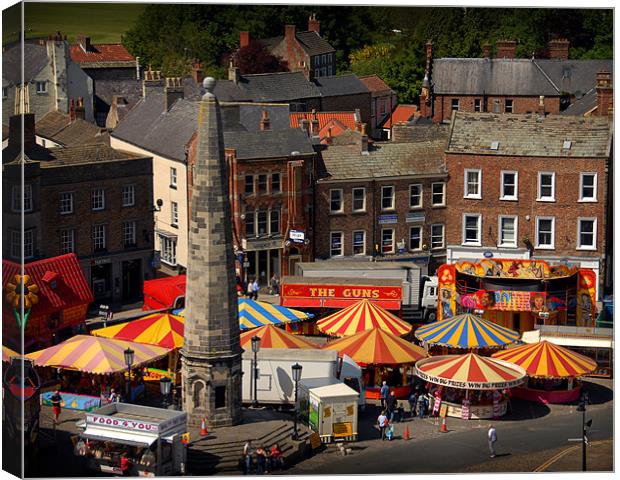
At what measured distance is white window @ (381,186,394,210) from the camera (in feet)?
333

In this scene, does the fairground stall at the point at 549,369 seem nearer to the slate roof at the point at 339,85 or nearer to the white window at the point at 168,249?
the white window at the point at 168,249

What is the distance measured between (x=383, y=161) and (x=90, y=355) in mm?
28701

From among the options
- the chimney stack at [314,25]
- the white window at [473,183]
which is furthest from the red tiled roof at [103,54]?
the white window at [473,183]

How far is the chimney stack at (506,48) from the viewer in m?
132

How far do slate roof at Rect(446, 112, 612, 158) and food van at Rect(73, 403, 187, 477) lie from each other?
37213 millimetres

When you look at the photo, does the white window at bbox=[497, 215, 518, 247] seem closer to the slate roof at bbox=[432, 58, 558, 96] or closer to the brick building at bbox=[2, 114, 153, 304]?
the brick building at bbox=[2, 114, 153, 304]

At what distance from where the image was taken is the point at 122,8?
278 ft

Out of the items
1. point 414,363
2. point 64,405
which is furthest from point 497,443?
point 64,405

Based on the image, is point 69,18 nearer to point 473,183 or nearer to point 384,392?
point 384,392

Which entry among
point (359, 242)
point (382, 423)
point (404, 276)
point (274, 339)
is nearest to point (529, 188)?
point (404, 276)

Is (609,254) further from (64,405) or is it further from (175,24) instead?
(175,24)

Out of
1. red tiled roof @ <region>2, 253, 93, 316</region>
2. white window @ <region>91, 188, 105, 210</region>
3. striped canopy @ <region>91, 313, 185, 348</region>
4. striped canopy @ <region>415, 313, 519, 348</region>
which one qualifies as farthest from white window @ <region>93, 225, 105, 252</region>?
striped canopy @ <region>415, 313, 519, 348</region>

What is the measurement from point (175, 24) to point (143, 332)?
193ft

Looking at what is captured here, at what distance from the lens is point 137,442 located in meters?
67.6
